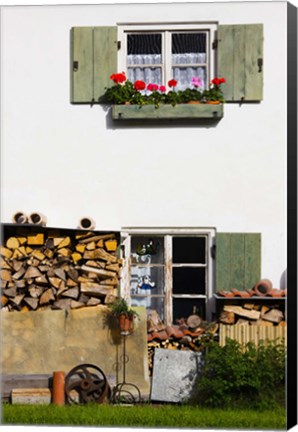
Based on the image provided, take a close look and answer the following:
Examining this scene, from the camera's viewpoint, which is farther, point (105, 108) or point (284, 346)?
point (105, 108)

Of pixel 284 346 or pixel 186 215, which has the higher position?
pixel 186 215

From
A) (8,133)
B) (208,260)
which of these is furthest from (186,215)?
(8,133)

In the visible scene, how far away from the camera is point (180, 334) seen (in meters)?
9.19

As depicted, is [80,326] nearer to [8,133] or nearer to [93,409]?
[93,409]

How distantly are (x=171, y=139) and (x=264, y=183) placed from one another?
1.01 meters

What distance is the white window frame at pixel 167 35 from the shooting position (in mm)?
9234

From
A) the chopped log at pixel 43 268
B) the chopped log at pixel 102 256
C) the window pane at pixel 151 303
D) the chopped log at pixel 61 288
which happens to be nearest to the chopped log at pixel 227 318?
the window pane at pixel 151 303

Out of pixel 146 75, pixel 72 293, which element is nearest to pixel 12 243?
pixel 72 293

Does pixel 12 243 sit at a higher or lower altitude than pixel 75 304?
higher

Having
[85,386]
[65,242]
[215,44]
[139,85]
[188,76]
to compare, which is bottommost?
[85,386]

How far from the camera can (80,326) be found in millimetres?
9242

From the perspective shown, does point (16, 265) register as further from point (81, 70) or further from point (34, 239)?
point (81, 70)

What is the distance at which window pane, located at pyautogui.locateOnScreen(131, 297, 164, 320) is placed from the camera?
9.34 meters

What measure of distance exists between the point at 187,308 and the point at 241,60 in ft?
8.14
